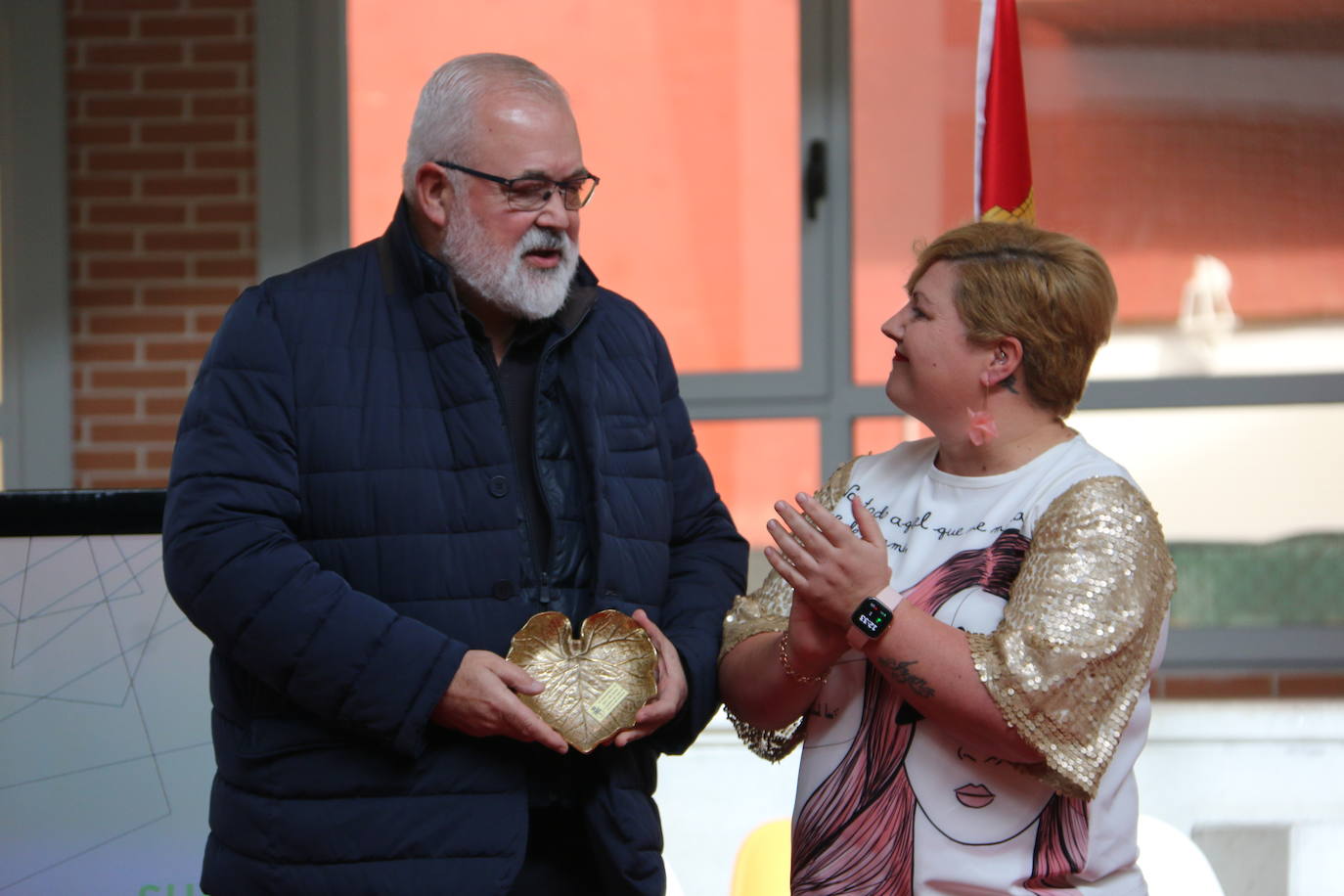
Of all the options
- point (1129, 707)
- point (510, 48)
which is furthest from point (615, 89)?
point (1129, 707)

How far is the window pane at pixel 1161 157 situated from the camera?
4.70m

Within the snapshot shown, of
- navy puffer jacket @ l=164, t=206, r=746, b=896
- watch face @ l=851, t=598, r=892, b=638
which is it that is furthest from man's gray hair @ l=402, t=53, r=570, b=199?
watch face @ l=851, t=598, r=892, b=638

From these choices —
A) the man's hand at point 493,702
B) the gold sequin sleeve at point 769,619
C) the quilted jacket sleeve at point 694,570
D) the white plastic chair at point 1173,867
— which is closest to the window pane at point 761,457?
the white plastic chair at point 1173,867

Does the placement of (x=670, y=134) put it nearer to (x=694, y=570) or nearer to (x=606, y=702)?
(x=694, y=570)

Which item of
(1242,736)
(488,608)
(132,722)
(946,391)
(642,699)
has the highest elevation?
(946,391)

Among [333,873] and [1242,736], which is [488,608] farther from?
[1242,736]

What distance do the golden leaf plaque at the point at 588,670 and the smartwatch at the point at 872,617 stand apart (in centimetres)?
35

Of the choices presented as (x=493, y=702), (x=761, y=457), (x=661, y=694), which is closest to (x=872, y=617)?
(x=661, y=694)

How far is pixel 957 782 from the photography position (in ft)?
6.35

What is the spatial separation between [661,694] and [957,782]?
44cm

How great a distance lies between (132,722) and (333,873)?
3.27 ft

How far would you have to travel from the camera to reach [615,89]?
4.81 meters

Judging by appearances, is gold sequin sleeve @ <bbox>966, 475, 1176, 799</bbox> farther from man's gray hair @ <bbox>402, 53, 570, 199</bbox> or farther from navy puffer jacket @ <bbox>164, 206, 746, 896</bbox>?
man's gray hair @ <bbox>402, 53, 570, 199</bbox>

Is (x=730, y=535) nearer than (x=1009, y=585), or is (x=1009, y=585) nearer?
(x=1009, y=585)
